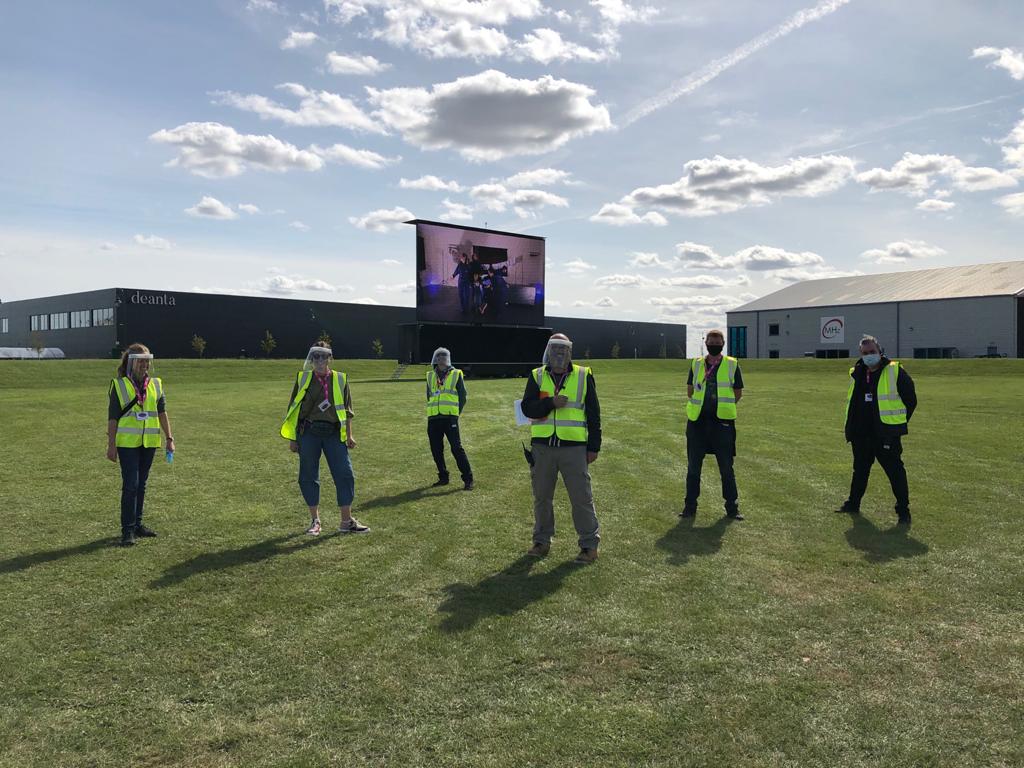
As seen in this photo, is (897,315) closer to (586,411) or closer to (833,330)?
(833,330)

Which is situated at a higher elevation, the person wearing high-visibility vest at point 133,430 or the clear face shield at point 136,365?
the clear face shield at point 136,365

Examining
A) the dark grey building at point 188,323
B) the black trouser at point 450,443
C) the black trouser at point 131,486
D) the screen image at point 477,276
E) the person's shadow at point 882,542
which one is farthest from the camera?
the dark grey building at point 188,323

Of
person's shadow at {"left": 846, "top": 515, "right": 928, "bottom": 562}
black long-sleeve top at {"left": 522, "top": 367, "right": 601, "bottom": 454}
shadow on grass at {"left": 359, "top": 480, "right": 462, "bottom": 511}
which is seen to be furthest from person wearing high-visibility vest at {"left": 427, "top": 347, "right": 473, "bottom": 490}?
person's shadow at {"left": 846, "top": 515, "right": 928, "bottom": 562}

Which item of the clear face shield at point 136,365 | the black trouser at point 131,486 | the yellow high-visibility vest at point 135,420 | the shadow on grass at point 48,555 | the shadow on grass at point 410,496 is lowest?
the shadow on grass at point 48,555

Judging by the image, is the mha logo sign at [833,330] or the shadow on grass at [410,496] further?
the mha logo sign at [833,330]

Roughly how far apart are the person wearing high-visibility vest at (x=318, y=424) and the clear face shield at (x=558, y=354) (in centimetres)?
234

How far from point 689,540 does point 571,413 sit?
209 cm

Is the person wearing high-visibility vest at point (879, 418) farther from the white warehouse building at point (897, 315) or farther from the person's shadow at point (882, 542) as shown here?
the white warehouse building at point (897, 315)

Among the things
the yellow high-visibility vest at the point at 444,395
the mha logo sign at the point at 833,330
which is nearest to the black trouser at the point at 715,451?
the yellow high-visibility vest at the point at 444,395

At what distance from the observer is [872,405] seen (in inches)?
318

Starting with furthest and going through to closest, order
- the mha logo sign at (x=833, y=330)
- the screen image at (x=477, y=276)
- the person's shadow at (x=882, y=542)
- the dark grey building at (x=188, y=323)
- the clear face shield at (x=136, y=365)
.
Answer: the mha logo sign at (x=833, y=330) → the dark grey building at (x=188, y=323) → the screen image at (x=477, y=276) → the clear face shield at (x=136, y=365) → the person's shadow at (x=882, y=542)

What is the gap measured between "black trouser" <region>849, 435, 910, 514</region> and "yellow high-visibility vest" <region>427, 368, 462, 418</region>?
532 centimetres

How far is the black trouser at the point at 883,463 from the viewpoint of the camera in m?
7.81

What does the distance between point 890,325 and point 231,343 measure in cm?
6631
